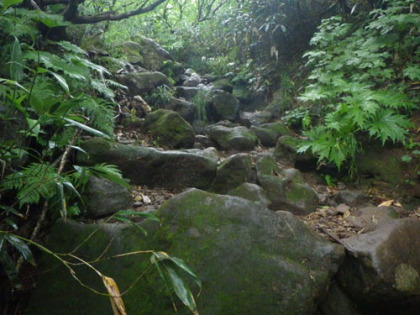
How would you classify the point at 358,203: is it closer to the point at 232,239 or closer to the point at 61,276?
the point at 232,239

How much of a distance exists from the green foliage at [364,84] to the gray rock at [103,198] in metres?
2.17

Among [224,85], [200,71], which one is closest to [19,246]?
[224,85]

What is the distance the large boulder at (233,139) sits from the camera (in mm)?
4391

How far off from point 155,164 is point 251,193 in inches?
42.4

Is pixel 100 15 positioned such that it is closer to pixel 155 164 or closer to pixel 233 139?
pixel 155 164

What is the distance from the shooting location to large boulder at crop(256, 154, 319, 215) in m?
2.94

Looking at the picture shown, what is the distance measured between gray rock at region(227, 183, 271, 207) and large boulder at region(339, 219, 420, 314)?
0.87 m

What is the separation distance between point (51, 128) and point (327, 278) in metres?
2.65

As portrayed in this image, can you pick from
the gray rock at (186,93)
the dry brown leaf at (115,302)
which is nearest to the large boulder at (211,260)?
the dry brown leaf at (115,302)

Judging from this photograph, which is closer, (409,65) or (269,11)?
(409,65)

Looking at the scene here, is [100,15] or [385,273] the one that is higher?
[100,15]

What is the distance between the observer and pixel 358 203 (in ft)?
10.1

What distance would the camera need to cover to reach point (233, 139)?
14.4ft

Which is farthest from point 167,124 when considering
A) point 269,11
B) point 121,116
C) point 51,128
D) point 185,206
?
point 269,11
